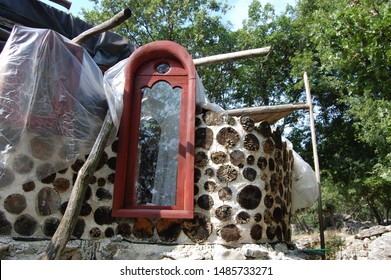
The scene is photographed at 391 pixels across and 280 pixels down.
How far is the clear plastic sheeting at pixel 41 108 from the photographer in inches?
142

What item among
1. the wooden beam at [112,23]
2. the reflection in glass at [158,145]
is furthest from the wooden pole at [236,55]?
the wooden beam at [112,23]

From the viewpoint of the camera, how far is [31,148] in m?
3.75

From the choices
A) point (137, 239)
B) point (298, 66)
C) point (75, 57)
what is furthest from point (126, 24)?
point (137, 239)

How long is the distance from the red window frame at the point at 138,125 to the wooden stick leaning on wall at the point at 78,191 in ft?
1.31

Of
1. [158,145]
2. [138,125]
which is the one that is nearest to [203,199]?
[158,145]

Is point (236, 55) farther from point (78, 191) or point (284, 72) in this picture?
point (284, 72)

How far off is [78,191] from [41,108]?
97 cm

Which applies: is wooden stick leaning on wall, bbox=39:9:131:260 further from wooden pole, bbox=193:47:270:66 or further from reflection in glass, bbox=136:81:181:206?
wooden pole, bbox=193:47:270:66

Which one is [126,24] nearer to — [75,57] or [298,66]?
[298,66]

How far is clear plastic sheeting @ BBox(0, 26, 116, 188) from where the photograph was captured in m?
3.61

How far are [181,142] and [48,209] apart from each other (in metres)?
1.65

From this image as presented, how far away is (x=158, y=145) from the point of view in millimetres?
4461

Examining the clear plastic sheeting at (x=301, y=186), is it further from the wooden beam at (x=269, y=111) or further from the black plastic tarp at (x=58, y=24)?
the black plastic tarp at (x=58, y=24)

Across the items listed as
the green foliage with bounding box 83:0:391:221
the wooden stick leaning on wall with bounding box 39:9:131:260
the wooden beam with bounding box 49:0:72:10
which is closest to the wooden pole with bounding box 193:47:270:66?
→ the wooden stick leaning on wall with bounding box 39:9:131:260
